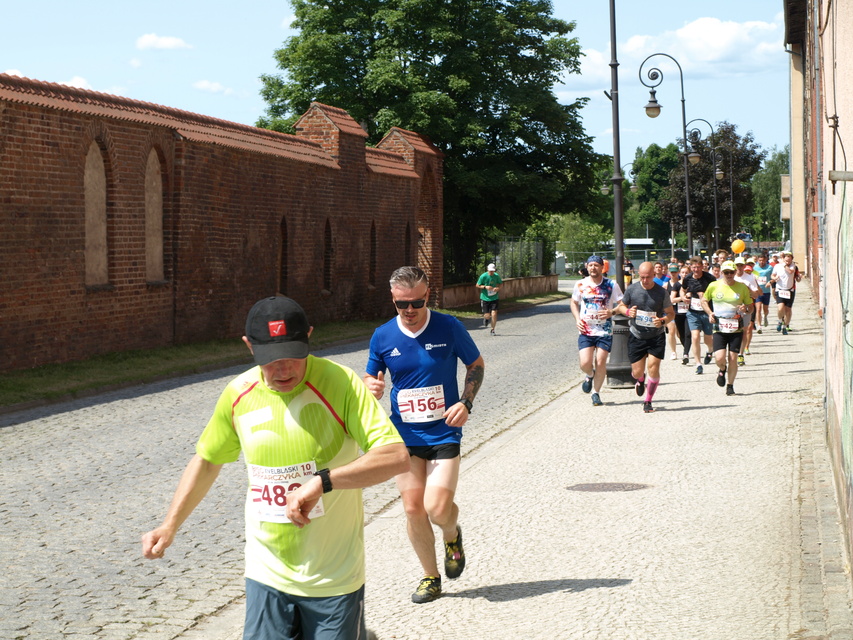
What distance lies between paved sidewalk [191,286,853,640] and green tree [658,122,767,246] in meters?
59.4

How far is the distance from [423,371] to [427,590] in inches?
47.9

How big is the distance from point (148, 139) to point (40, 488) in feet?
46.8

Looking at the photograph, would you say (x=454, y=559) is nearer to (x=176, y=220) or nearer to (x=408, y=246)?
(x=176, y=220)

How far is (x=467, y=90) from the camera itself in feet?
139

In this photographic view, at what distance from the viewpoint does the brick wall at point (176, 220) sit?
19.1 meters

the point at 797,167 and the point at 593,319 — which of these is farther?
the point at 797,167

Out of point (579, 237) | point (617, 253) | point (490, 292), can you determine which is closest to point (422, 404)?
point (617, 253)

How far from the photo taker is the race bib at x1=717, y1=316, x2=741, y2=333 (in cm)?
1562

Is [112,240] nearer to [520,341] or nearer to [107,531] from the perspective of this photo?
[520,341]

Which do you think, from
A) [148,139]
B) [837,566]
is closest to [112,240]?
[148,139]

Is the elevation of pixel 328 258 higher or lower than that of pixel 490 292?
higher

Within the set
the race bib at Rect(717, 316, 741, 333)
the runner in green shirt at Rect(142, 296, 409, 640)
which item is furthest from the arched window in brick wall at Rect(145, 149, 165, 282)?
the runner in green shirt at Rect(142, 296, 409, 640)

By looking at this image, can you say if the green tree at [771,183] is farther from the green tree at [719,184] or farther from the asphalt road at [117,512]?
the asphalt road at [117,512]

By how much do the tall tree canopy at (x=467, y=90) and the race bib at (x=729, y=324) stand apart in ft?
86.5
